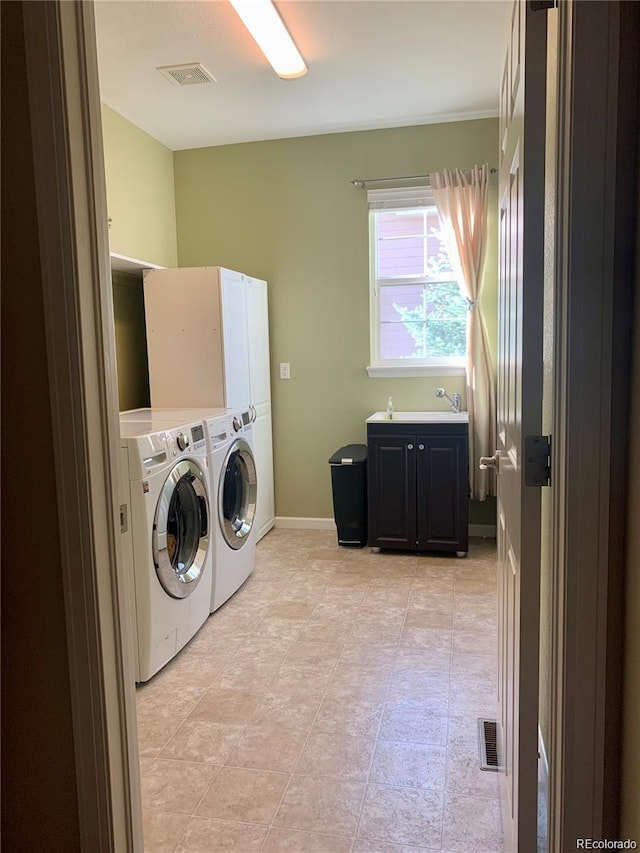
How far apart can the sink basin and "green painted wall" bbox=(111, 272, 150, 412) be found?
1534mm

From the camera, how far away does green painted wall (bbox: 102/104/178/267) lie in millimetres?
3619

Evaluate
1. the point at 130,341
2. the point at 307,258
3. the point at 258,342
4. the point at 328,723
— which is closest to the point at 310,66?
the point at 307,258

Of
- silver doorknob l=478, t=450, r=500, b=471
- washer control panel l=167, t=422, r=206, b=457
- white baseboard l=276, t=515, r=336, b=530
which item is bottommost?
white baseboard l=276, t=515, r=336, b=530

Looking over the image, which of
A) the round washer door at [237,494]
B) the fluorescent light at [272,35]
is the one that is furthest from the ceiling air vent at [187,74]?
the round washer door at [237,494]

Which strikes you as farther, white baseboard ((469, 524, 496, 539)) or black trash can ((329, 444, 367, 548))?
white baseboard ((469, 524, 496, 539))

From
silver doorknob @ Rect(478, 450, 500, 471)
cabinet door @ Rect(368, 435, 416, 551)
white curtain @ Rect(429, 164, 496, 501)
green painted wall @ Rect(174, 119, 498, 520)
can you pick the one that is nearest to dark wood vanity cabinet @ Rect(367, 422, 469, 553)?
cabinet door @ Rect(368, 435, 416, 551)

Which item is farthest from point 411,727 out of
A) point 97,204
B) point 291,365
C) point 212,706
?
point 291,365

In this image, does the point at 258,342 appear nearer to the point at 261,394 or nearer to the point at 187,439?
the point at 261,394

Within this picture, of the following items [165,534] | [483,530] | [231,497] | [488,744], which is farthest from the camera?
[483,530]

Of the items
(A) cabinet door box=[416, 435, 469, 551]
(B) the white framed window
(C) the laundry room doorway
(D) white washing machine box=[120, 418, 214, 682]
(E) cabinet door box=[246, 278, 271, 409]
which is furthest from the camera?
(B) the white framed window

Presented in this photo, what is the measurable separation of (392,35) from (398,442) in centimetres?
215

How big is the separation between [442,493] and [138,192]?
2.74 metres

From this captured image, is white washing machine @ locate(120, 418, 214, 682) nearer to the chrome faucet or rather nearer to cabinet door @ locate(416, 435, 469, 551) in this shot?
cabinet door @ locate(416, 435, 469, 551)

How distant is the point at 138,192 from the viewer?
395cm
